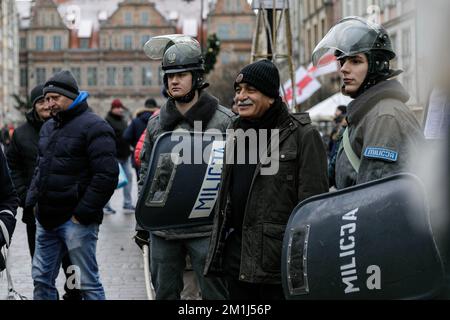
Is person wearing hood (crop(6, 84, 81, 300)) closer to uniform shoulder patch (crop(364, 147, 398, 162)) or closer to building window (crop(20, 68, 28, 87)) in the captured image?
uniform shoulder patch (crop(364, 147, 398, 162))

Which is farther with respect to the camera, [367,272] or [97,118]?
[97,118]

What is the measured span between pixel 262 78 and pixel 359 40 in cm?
60

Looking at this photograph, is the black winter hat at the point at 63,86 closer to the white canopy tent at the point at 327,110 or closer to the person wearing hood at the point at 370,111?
the person wearing hood at the point at 370,111

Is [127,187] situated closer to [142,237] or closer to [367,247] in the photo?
[142,237]

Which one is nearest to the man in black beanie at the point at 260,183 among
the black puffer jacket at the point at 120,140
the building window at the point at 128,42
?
the black puffer jacket at the point at 120,140

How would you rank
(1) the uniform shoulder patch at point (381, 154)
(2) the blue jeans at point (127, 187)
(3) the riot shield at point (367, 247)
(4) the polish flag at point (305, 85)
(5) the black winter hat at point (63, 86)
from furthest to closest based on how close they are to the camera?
1. (4) the polish flag at point (305, 85)
2. (2) the blue jeans at point (127, 187)
3. (5) the black winter hat at point (63, 86)
4. (1) the uniform shoulder patch at point (381, 154)
5. (3) the riot shield at point (367, 247)

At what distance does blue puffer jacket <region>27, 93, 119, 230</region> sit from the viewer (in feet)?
19.6

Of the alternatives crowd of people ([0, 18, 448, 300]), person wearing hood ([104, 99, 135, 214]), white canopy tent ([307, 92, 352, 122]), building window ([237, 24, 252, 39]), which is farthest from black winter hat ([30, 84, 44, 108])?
building window ([237, 24, 252, 39])

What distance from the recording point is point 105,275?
349 inches

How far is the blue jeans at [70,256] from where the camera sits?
607 centimetres

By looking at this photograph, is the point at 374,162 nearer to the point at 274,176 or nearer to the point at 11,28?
the point at 274,176

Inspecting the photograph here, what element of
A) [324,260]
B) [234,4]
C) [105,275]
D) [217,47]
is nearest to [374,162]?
[324,260]
